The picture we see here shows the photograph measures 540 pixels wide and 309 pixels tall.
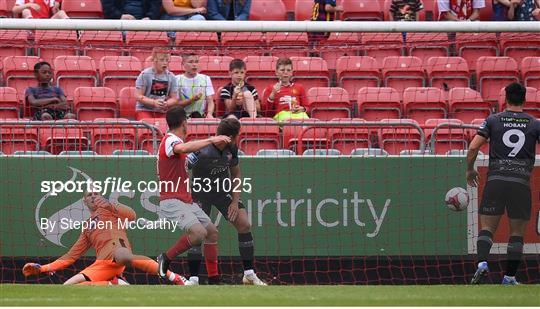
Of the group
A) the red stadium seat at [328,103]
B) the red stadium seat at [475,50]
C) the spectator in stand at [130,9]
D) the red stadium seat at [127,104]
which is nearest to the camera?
the red stadium seat at [127,104]

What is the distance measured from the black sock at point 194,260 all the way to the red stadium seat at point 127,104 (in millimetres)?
2087

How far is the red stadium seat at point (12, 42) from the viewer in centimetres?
1565

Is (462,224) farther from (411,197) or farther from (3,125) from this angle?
(3,125)

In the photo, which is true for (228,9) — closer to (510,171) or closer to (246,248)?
(246,248)

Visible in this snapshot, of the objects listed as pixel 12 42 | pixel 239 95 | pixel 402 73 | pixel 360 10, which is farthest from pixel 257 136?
pixel 360 10

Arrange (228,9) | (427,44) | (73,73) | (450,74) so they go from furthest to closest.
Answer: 1. (228,9)
2. (450,74)
3. (73,73)
4. (427,44)

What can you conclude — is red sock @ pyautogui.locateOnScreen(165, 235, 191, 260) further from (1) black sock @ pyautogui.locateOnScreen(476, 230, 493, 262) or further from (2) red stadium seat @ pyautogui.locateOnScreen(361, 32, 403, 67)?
(2) red stadium seat @ pyautogui.locateOnScreen(361, 32, 403, 67)

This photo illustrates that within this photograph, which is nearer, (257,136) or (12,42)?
(257,136)

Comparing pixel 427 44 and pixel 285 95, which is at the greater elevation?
pixel 427 44

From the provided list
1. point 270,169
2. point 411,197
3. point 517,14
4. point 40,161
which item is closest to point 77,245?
point 40,161

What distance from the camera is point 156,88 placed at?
50.5 ft

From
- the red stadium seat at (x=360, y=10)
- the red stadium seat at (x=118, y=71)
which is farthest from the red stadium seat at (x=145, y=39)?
the red stadium seat at (x=360, y=10)

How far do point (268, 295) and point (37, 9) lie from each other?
24.1 ft

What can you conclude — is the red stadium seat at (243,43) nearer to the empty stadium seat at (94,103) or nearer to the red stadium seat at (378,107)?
the red stadium seat at (378,107)
